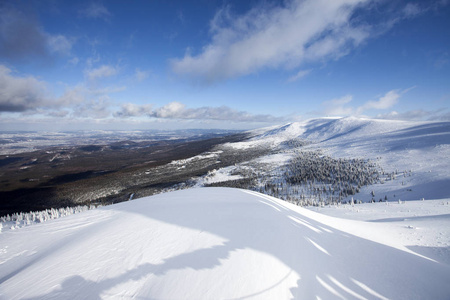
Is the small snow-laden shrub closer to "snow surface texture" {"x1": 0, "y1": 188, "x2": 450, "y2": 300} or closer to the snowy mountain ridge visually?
the snowy mountain ridge

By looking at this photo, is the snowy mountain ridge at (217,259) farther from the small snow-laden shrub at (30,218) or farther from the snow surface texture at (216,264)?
the small snow-laden shrub at (30,218)

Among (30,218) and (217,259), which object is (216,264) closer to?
(217,259)

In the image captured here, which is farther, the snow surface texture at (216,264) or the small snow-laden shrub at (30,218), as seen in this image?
the small snow-laden shrub at (30,218)

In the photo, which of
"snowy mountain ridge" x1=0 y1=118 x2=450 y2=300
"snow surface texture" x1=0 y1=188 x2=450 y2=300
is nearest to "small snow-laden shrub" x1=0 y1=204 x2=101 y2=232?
"snowy mountain ridge" x1=0 y1=118 x2=450 y2=300

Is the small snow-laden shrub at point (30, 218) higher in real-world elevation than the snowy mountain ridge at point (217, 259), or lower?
lower

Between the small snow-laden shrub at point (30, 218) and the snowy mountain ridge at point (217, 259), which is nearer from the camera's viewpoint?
the snowy mountain ridge at point (217, 259)

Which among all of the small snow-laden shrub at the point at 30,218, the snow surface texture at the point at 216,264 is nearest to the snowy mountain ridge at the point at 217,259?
the snow surface texture at the point at 216,264

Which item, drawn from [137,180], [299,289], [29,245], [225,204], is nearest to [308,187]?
[225,204]

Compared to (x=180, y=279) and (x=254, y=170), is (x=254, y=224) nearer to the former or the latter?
(x=180, y=279)

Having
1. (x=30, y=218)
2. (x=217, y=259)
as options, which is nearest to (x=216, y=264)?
(x=217, y=259)
